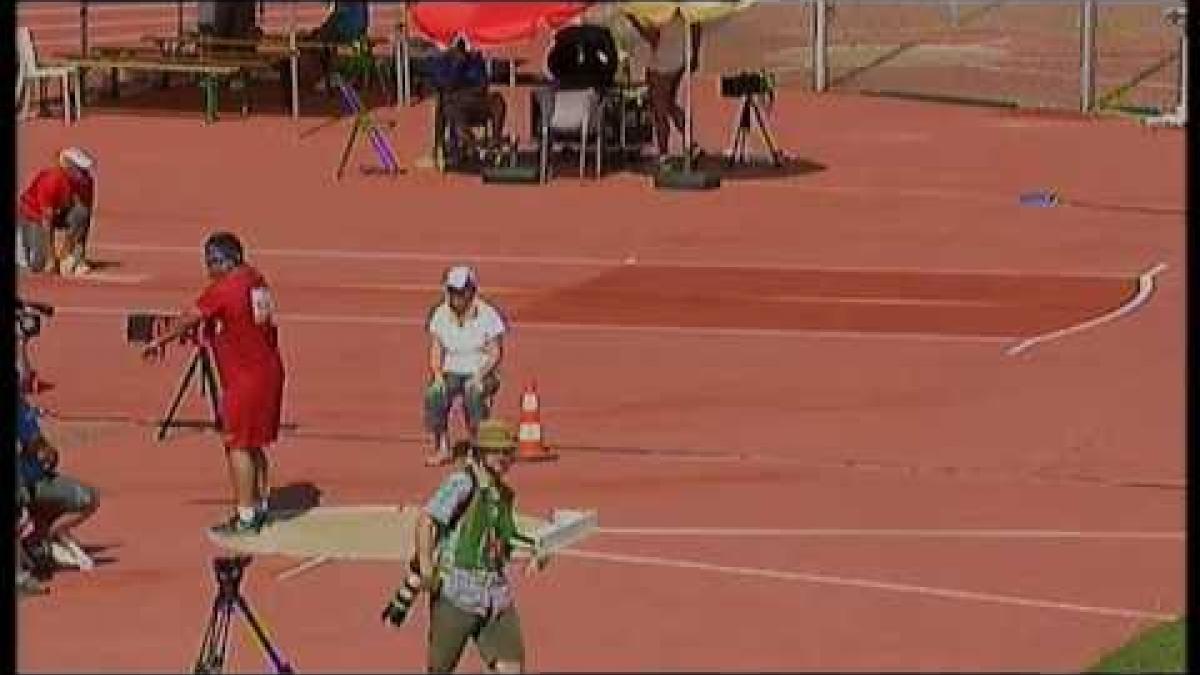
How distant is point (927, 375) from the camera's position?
79.5ft

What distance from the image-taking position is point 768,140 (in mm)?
37156

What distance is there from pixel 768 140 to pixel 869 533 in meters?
18.9

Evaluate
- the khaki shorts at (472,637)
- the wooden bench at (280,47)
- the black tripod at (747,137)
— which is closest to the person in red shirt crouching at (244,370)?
the khaki shorts at (472,637)

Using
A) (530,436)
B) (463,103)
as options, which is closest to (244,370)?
(530,436)

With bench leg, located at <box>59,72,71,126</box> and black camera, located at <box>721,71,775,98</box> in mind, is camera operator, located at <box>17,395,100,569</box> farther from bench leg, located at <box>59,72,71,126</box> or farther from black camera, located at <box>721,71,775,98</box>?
bench leg, located at <box>59,72,71,126</box>

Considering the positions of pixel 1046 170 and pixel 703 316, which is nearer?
pixel 703 316

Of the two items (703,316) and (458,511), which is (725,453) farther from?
(458,511)

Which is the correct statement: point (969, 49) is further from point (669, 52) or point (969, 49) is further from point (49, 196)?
point (49, 196)

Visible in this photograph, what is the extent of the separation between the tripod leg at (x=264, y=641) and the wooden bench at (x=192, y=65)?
2466 cm

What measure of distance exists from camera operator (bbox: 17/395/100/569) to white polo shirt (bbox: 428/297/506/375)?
11.8ft

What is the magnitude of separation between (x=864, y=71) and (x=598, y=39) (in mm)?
7464
